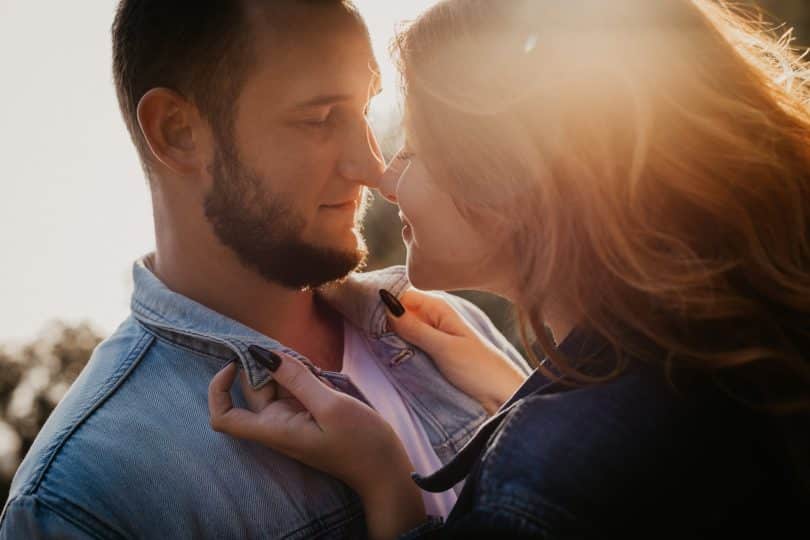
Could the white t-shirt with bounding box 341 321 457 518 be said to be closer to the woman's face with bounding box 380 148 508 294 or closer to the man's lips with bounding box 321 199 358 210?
the man's lips with bounding box 321 199 358 210

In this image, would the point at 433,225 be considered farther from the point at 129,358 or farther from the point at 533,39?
the point at 129,358

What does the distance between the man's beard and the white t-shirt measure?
23cm

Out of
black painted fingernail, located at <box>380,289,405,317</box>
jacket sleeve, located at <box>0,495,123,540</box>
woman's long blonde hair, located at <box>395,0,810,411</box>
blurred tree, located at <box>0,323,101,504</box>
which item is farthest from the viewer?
blurred tree, located at <box>0,323,101,504</box>

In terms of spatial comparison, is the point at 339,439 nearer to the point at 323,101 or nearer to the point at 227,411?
the point at 227,411

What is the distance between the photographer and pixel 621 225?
1567 millimetres

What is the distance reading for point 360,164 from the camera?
8.07 feet

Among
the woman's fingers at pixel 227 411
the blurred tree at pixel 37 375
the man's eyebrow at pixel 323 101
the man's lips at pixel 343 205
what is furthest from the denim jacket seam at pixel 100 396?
the blurred tree at pixel 37 375

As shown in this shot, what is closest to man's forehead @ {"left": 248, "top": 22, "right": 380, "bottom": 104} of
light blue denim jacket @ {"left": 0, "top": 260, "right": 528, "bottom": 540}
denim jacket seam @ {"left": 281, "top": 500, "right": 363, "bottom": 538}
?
light blue denim jacket @ {"left": 0, "top": 260, "right": 528, "bottom": 540}

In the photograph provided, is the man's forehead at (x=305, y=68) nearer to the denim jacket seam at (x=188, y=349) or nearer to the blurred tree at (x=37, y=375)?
the denim jacket seam at (x=188, y=349)

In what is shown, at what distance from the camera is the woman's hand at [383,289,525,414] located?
2.41m

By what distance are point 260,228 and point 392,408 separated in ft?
2.14

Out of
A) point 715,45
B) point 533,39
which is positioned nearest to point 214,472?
point 533,39

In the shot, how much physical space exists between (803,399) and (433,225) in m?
0.82

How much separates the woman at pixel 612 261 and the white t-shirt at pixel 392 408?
274 millimetres
